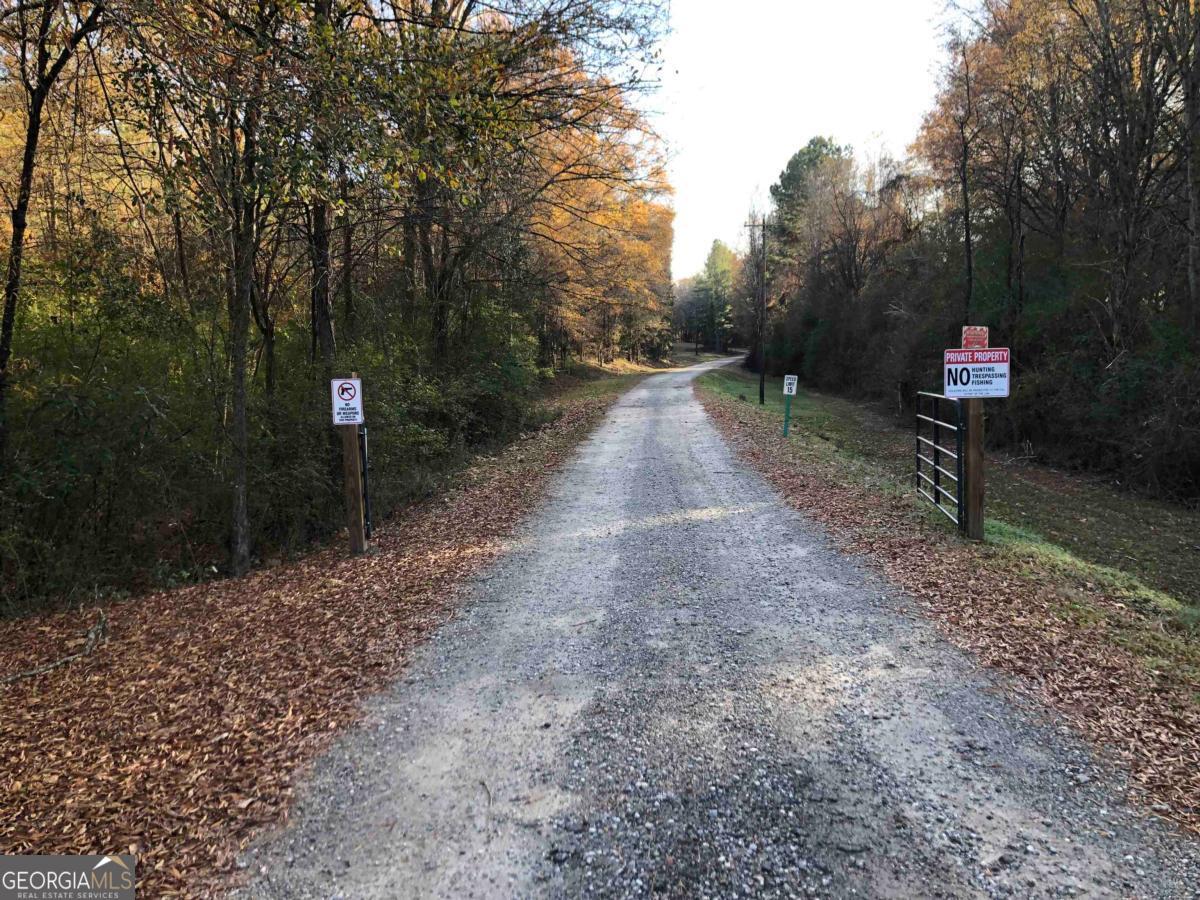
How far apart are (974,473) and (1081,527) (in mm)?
4742

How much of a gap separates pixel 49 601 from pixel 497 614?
4346 mm

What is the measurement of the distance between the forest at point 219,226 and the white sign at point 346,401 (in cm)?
98

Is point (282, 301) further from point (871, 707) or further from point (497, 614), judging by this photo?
point (871, 707)

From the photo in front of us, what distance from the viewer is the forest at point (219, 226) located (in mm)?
4730

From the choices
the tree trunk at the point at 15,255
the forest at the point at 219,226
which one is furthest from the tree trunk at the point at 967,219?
the tree trunk at the point at 15,255

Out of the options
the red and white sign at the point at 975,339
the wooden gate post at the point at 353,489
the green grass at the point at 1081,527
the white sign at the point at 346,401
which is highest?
the red and white sign at the point at 975,339

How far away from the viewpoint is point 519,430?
16.1 meters

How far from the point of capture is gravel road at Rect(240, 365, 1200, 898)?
2314mm

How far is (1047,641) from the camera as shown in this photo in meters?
4.03

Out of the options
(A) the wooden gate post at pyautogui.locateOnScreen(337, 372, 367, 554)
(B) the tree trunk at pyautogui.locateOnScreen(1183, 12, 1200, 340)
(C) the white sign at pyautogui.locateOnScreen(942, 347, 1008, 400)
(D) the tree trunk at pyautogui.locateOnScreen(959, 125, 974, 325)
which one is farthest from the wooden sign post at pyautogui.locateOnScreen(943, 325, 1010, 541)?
(D) the tree trunk at pyautogui.locateOnScreen(959, 125, 974, 325)

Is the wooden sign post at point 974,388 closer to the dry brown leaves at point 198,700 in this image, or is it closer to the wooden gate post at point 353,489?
the dry brown leaves at point 198,700

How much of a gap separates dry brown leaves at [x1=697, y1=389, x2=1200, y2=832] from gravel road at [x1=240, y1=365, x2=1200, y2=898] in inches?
7.6

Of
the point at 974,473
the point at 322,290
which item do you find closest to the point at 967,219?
the point at 974,473

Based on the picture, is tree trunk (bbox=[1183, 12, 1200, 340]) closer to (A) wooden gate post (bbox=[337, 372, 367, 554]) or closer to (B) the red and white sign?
(B) the red and white sign
